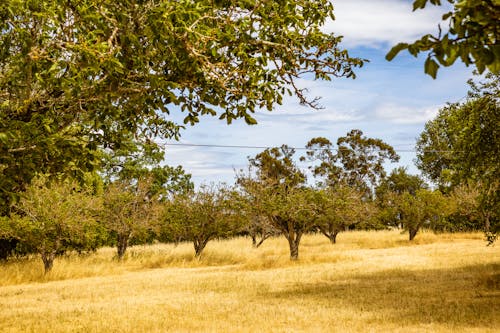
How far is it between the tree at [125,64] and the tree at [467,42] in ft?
9.44

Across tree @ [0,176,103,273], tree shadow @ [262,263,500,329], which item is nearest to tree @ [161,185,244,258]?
tree @ [0,176,103,273]

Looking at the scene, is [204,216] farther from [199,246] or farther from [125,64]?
[125,64]

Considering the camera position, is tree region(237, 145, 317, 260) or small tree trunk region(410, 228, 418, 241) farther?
small tree trunk region(410, 228, 418, 241)

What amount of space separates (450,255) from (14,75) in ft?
73.4

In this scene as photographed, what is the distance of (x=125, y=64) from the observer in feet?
20.2

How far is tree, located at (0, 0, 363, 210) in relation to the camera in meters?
5.70

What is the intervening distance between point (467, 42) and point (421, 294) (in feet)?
39.4

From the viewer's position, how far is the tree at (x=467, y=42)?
2.93 metres

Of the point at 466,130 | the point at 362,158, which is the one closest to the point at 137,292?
the point at 466,130

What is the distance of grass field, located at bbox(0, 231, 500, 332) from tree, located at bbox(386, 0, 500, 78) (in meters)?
7.67

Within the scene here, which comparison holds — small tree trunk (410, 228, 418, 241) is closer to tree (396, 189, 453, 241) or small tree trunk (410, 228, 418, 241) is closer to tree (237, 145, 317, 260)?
tree (396, 189, 453, 241)

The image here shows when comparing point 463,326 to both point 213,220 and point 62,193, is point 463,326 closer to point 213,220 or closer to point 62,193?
point 62,193

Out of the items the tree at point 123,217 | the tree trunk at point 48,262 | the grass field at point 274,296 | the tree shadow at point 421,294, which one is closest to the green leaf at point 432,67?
the grass field at point 274,296

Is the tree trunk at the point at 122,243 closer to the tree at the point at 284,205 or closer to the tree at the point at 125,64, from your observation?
the tree at the point at 284,205
